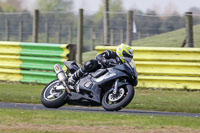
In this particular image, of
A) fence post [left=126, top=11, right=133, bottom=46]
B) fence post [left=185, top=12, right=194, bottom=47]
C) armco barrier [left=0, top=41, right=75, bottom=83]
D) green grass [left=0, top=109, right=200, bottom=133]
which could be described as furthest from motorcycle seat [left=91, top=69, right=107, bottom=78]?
fence post [left=126, top=11, right=133, bottom=46]

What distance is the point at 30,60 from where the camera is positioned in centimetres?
1364

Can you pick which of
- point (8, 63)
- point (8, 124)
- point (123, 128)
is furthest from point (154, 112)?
point (8, 63)

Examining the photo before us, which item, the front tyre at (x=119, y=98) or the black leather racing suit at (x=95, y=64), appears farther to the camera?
the black leather racing suit at (x=95, y=64)

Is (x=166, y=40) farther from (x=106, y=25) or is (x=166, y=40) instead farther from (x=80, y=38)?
(x=80, y=38)

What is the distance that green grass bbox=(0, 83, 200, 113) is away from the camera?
10188mm

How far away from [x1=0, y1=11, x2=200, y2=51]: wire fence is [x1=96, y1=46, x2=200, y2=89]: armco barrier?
3.32 feet

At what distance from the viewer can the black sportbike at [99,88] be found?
874 cm

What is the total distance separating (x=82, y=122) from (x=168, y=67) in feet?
18.9

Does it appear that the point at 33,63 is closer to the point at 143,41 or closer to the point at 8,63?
the point at 8,63

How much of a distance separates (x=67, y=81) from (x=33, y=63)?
4604mm

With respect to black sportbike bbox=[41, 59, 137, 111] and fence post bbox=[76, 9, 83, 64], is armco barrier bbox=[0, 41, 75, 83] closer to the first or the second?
fence post bbox=[76, 9, 83, 64]

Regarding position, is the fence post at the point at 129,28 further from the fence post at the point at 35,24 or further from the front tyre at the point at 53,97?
the front tyre at the point at 53,97

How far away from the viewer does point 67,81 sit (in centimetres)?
919

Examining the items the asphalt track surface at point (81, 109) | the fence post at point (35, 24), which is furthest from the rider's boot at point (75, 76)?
the fence post at point (35, 24)
